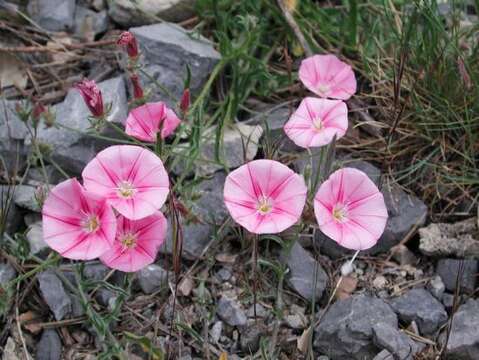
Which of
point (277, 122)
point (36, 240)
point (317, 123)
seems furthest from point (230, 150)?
point (36, 240)

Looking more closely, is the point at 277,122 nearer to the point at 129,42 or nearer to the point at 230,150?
the point at 230,150

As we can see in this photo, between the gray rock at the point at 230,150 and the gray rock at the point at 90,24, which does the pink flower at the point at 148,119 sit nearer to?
the gray rock at the point at 230,150

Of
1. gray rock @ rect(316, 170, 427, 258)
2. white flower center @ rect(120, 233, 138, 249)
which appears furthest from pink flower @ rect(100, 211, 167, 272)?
gray rock @ rect(316, 170, 427, 258)

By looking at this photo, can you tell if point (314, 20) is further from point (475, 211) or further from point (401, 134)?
point (475, 211)

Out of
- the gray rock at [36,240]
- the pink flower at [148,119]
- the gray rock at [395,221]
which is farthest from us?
the gray rock at [395,221]

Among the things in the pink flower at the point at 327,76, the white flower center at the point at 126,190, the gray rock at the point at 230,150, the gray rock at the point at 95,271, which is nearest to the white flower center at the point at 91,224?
the white flower center at the point at 126,190

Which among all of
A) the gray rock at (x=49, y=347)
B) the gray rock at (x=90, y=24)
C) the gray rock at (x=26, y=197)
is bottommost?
the gray rock at (x=49, y=347)

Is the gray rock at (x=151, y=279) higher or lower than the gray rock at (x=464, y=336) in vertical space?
lower

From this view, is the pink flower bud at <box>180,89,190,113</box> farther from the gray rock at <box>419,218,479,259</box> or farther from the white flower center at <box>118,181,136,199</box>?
the gray rock at <box>419,218,479,259</box>
